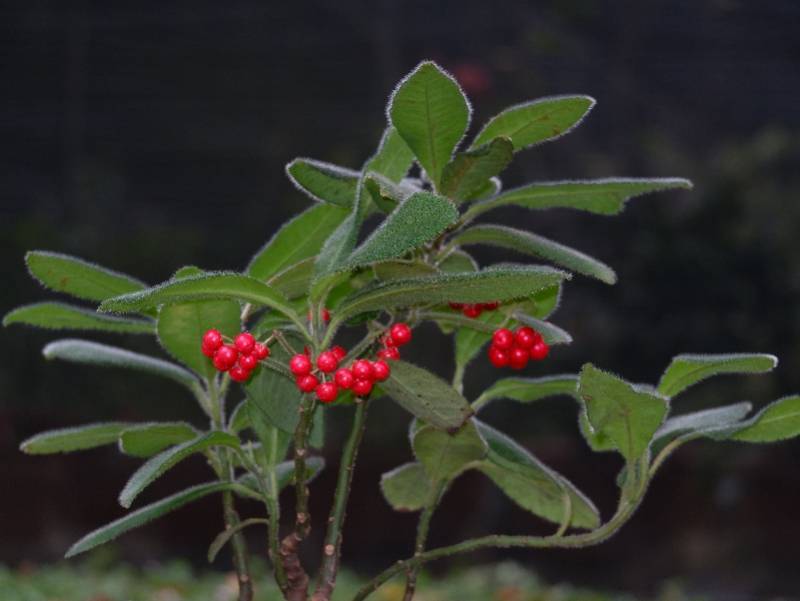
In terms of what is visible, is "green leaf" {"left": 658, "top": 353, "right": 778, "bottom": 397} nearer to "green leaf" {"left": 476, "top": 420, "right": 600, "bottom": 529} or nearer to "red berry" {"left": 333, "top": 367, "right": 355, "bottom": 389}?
"green leaf" {"left": 476, "top": 420, "right": 600, "bottom": 529}

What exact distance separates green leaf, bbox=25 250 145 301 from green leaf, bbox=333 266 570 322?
9.8 inches

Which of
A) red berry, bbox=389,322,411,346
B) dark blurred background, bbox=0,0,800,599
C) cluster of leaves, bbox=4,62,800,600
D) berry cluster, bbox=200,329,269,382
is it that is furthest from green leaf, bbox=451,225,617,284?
dark blurred background, bbox=0,0,800,599

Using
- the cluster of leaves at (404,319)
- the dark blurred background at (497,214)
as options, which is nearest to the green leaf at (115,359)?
the cluster of leaves at (404,319)

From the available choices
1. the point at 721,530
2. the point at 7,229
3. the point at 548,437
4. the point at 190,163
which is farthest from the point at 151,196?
the point at 721,530

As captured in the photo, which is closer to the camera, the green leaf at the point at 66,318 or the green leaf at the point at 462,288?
the green leaf at the point at 462,288

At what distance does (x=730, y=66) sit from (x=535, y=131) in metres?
4.48

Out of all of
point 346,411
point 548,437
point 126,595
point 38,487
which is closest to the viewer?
point 126,595

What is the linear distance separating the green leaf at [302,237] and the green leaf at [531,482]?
0.72 feet

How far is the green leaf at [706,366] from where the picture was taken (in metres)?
0.86

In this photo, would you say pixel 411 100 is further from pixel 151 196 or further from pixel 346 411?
pixel 151 196

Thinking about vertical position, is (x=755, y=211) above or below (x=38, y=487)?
above

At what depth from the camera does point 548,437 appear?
4137 mm

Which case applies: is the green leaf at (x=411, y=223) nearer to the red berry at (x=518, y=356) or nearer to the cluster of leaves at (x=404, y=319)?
the cluster of leaves at (x=404, y=319)

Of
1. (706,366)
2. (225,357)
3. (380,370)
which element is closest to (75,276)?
(225,357)
